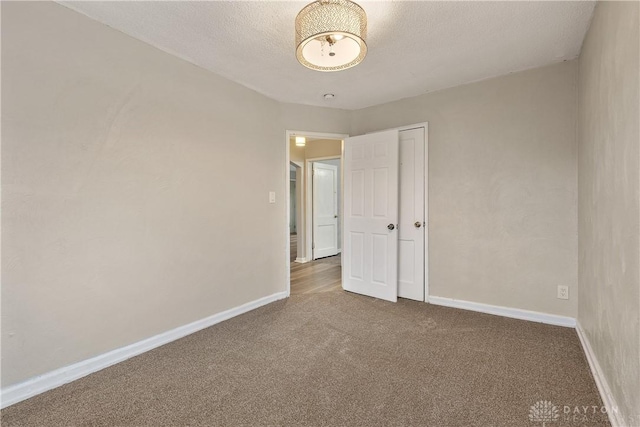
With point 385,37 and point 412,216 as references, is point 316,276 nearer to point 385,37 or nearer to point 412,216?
point 412,216

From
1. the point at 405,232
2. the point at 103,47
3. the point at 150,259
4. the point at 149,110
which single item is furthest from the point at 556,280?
the point at 103,47

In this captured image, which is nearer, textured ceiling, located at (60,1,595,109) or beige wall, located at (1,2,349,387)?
beige wall, located at (1,2,349,387)

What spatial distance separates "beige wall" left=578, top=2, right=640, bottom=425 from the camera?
1264mm

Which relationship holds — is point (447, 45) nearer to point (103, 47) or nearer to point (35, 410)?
point (103, 47)

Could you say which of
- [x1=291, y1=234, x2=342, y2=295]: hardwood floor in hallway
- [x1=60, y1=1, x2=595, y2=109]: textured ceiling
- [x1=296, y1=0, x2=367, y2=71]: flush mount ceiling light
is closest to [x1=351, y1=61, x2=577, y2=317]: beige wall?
[x1=60, y1=1, x2=595, y2=109]: textured ceiling

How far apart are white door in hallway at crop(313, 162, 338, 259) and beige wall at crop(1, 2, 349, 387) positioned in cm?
289

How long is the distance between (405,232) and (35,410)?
10.9 ft

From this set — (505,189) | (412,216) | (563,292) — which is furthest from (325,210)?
(563,292)

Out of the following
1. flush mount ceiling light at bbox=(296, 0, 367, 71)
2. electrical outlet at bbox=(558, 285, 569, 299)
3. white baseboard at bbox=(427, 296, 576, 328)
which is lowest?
white baseboard at bbox=(427, 296, 576, 328)

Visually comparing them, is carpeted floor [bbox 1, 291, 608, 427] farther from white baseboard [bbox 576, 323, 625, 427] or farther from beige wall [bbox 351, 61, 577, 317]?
beige wall [bbox 351, 61, 577, 317]

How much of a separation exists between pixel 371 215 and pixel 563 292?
194cm

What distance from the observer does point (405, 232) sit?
355cm

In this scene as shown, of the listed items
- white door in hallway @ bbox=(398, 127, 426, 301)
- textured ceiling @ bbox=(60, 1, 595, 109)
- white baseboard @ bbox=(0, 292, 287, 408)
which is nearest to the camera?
white baseboard @ bbox=(0, 292, 287, 408)

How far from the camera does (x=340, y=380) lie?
1.90 meters
